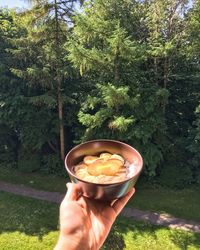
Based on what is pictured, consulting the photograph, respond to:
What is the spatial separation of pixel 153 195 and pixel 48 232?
4.91m

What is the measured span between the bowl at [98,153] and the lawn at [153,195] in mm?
10562

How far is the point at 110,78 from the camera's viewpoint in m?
14.1

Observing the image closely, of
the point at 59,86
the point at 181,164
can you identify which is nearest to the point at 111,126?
the point at 59,86

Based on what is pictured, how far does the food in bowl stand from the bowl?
1.7 inches

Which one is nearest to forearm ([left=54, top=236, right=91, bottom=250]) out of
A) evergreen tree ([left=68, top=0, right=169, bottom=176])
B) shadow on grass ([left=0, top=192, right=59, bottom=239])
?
shadow on grass ([left=0, top=192, right=59, bottom=239])

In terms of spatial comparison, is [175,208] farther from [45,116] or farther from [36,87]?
[36,87]

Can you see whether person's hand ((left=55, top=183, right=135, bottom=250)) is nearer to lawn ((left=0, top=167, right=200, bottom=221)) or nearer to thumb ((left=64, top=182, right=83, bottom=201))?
thumb ((left=64, top=182, right=83, bottom=201))

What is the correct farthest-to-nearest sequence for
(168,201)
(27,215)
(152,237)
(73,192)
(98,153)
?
1. (168,201)
2. (27,215)
3. (152,237)
4. (98,153)
5. (73,192)

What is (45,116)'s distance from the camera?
16.1 meters

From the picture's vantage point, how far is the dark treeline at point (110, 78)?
13188mm

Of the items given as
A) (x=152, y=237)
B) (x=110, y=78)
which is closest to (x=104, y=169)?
(x=152, y=237)

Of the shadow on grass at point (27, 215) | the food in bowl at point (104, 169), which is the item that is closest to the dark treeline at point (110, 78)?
the shadow on grass at point (27, 215)

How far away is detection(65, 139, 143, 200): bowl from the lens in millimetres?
2797

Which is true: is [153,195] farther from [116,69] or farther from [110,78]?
[116,69]
